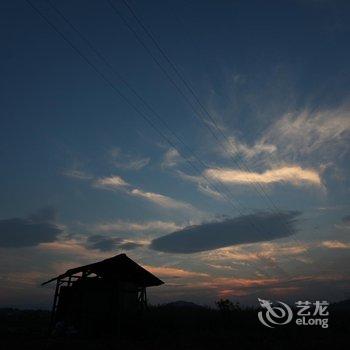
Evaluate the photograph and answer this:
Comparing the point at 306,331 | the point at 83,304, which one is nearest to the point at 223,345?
the point at 306,331

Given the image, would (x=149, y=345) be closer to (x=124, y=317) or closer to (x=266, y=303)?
(x=124, y=317)

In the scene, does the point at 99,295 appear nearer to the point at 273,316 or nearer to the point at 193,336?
the point at 193,336

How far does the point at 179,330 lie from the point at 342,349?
10617 millimetres

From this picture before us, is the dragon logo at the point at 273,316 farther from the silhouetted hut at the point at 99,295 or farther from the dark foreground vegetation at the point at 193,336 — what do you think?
the silhouetted hut at the point at 99,295

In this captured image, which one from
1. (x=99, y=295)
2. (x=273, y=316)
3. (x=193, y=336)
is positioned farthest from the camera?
(x=273, y=316)

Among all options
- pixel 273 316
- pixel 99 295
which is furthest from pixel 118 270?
pixel 273 316

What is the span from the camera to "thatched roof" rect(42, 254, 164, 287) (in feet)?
82.0

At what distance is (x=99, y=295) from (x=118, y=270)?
2178 millimetres

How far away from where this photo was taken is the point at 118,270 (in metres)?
25.8

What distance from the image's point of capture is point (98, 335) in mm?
23422

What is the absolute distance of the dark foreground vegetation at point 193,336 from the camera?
18.2 metres

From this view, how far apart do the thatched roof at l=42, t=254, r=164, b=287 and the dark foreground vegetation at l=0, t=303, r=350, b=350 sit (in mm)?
3006

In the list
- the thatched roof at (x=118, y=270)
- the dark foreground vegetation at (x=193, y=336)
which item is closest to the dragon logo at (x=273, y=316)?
the dark foreground vegetation at (x=193, y=336)

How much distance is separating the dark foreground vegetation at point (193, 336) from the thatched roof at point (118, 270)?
3.01 m
